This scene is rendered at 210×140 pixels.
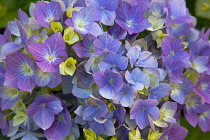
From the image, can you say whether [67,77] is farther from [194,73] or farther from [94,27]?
[194,73]

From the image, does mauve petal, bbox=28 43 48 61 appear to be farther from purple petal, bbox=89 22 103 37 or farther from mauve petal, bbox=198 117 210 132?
mauve petal, bbox=198 117 210 132

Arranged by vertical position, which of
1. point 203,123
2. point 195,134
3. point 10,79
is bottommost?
point 195,134

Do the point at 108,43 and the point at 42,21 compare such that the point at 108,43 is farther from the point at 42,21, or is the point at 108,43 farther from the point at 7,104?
the point at 7,104

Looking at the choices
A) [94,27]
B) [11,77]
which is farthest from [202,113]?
[11,77]

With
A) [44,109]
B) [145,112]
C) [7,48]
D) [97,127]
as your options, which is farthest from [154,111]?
[7,48]

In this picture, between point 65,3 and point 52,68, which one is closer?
point 52,68

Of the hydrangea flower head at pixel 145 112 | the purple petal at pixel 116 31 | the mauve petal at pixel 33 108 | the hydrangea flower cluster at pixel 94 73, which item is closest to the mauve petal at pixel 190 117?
the hydrangea flower cluster at pixel 94 73

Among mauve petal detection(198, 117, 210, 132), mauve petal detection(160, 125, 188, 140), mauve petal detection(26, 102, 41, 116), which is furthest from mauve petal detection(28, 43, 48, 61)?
mauve petal detection(198, 117, 210, 132)

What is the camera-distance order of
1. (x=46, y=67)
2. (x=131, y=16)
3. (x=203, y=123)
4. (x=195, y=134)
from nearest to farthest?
(x=46, y=67) < (x=131, y=16) < (x=203, y=123) < (x=195, y=134)
